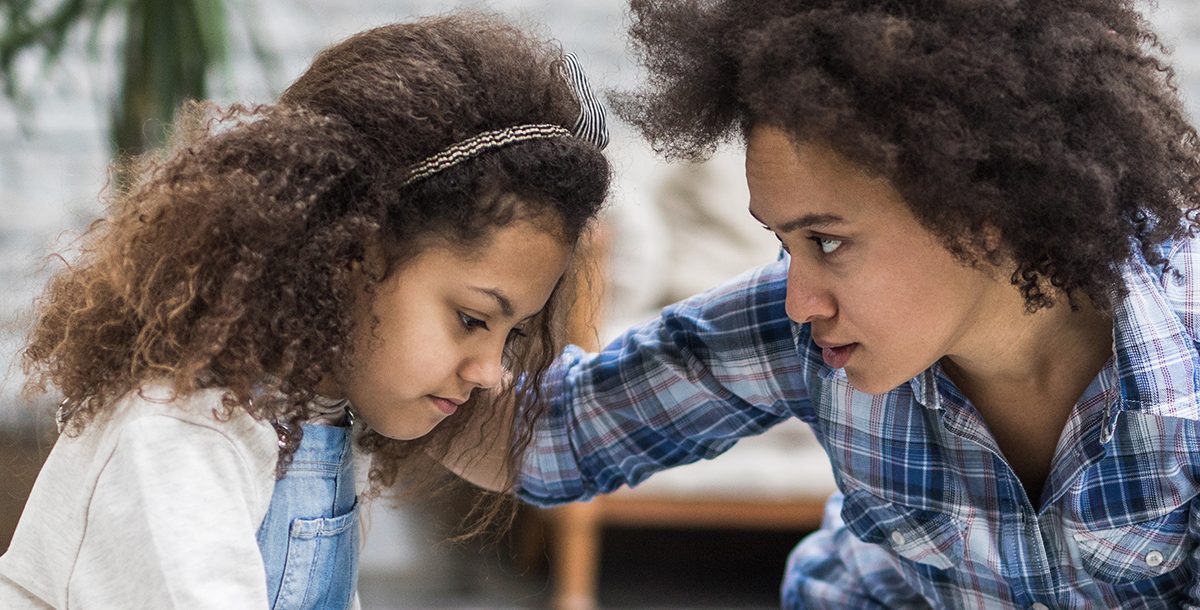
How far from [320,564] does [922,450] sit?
23.3 inches

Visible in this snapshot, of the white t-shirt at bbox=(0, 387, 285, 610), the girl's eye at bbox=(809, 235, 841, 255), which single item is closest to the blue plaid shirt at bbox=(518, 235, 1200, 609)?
the girl's eye at bbox=(809, 235, 841, 255)

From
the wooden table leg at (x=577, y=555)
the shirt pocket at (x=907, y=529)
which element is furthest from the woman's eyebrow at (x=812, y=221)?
the wooden table leg at (x=577, y=555)

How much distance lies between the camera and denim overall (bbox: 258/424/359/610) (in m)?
1.13

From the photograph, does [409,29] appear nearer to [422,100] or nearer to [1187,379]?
[422,100]

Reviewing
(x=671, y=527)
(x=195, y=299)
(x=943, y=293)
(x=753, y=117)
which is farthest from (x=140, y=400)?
(x=671, y=527)

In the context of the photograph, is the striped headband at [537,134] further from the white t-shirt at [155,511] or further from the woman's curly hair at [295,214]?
the white t-shirt at [155,511]

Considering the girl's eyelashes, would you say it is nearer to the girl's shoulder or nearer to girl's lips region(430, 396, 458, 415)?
girl's lips region(430, 396, 458, 415)

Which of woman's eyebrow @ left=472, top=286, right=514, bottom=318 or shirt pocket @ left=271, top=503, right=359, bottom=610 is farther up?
woman's eyebrow @ left=472, top=286, right=514, bottom=318

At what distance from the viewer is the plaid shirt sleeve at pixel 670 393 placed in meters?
1.36

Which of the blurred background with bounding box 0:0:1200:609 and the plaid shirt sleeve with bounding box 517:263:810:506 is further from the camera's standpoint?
the blurred background with bounding box 0:0:1200:609

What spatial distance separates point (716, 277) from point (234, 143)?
149 centimetres

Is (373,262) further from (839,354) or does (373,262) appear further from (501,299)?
(839,354)

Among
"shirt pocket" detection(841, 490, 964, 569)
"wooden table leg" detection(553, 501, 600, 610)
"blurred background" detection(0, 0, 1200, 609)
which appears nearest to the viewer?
"shirt pocket" detection(841, 490, 964, 569)

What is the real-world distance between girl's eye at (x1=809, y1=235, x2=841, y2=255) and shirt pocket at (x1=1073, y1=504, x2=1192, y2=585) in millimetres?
372
